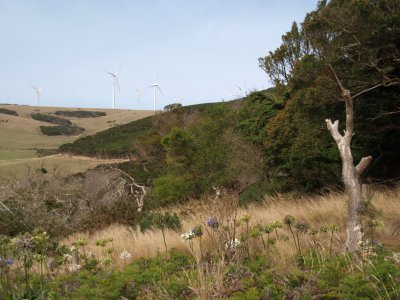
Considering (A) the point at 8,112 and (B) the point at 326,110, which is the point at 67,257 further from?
(A) the point at 8,112

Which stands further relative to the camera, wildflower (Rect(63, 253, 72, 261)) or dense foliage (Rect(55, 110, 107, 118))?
dense foliage (Rect(55, 110, 107, 118))

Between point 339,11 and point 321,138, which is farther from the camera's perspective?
point 321,138

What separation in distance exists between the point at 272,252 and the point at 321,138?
1003 centimetres

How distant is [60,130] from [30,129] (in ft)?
21.1

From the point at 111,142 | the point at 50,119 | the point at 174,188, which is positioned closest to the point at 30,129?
the point at 50,119

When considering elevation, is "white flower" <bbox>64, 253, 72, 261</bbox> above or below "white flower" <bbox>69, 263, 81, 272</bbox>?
above

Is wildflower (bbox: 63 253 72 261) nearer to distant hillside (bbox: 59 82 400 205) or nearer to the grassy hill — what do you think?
distant hillside (bbox: 59 82 400 205)

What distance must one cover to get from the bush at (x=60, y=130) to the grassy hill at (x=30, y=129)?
1230mm

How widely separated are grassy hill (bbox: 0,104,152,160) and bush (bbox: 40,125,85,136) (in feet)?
4.04

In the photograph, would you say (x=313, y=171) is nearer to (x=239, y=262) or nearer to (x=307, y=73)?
(x=307, y=73)

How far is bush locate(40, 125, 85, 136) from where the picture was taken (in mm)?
103562

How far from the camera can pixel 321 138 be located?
14953mm

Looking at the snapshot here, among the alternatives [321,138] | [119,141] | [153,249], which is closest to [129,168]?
[119,141]

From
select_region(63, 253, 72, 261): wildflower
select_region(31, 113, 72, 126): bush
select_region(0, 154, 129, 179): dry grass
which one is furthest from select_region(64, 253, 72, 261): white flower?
select_region(31, 113, 72, 126): bush
